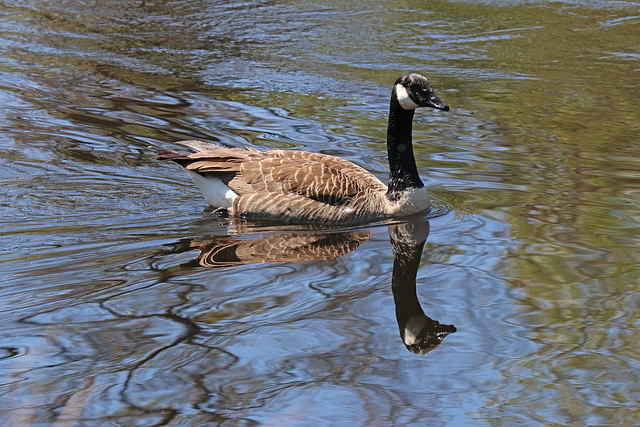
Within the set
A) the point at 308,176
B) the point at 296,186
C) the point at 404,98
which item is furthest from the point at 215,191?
the point at 404,98

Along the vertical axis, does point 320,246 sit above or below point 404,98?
below

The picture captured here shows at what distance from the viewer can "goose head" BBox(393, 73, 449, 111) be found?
26.0 ft

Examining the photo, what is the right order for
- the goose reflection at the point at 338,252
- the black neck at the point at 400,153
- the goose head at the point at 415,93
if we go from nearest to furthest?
the goose reflection at the point at 338,252
the goose head at the point at 415,93
the black neck at the point at 400,153

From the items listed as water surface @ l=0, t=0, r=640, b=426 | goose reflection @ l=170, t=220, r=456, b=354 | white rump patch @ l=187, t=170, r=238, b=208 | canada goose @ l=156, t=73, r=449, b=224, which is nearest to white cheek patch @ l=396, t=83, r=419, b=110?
canada goose @ l=156, t=73, r=449, b=224

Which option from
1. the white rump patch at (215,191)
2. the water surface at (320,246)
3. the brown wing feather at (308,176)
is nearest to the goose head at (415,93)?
the brown wing feather at (308,176)

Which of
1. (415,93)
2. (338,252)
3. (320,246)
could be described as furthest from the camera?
(415,93)

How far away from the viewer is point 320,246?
7223 millimetres

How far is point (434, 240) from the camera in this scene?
733cm

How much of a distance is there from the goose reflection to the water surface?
0.13ft

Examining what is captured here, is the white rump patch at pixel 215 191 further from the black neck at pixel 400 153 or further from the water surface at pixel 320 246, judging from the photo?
the black neck at pixel 400 153

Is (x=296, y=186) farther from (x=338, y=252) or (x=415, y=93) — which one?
(x=415, y=93)

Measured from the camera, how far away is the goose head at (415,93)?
792 centimetres

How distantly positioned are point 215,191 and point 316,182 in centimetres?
106

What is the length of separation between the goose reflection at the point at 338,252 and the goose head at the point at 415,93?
1.15m
